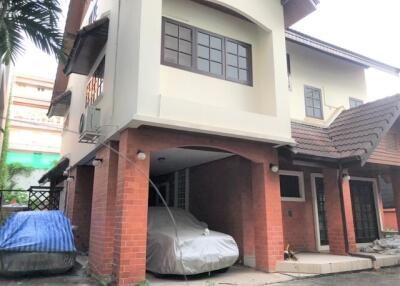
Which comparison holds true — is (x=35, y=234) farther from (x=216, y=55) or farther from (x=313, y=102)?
(x=313, y=102)

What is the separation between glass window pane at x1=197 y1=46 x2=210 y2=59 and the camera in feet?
29.3

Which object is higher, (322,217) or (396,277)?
(322,217)

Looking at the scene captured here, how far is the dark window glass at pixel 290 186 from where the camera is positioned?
11453 mm

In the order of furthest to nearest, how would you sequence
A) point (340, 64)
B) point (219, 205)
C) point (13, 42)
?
point (340, 64), point (219, 205), point (13, 42)

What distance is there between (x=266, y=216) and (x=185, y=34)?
16.4ft

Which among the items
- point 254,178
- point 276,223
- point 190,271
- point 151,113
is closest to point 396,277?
point 276,223

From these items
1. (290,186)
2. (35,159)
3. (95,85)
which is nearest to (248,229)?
(290,186)

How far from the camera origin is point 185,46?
8.76 meters

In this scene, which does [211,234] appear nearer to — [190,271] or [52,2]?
[190,271]

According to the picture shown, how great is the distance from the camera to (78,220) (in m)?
12.1

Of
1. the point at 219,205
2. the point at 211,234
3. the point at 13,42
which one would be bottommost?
the point at 211,234

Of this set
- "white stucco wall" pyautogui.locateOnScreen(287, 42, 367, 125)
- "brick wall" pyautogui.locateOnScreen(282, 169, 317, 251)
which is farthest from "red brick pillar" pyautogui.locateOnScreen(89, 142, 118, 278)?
"white stucco wall" pyautogui.locateOnScreen(287, 42, 367, 125)

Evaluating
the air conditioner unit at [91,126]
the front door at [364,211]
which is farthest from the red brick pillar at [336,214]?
the air conditioner unit at [91,126]

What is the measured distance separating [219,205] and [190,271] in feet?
10.8
